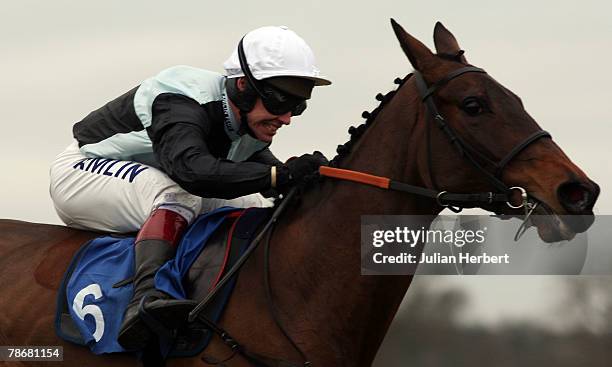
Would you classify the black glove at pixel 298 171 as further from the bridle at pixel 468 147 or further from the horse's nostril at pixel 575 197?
the horse's nostril at pixel 575 197

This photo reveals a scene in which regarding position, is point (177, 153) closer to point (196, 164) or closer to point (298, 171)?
point (196, 164)

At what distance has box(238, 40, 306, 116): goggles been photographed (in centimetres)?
802

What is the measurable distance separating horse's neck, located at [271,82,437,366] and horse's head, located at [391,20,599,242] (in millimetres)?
176

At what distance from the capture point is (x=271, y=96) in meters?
8.02

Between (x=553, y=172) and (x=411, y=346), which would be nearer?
(x=553, y=172)

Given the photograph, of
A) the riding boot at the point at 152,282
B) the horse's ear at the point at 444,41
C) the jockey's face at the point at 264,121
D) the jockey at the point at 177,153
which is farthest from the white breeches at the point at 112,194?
the horse's ear at the point at 444,41

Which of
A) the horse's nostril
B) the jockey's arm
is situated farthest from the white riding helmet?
the horse's nostril

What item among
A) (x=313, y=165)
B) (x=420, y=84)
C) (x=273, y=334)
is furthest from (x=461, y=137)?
(x=273, y=334)

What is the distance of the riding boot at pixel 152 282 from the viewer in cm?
743

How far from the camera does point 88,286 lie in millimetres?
7977

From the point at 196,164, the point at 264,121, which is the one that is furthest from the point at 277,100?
the point at 196,164

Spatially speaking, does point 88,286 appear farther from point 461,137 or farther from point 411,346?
point 411,346

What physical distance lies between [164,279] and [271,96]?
1.31 metres

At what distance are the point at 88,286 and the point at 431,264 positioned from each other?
217 cm
